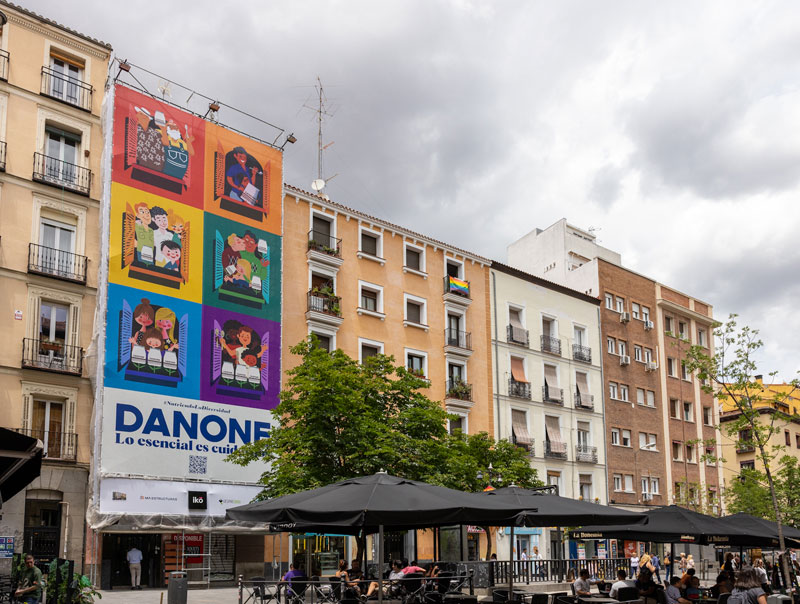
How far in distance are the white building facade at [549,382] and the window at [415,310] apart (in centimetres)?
473

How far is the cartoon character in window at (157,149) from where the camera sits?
32.1 m

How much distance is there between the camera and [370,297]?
39.9m

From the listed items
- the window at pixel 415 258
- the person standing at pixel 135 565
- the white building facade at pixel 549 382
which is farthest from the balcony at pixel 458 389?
the person standing at pixel 135 565

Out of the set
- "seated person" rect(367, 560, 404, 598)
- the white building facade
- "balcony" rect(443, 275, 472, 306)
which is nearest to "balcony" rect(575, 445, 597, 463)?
the white building facade

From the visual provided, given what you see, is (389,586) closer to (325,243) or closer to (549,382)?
(325,243)

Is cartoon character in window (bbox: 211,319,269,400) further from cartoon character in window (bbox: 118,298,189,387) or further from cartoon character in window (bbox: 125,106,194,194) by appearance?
cartoon character in window (bbox: 125,106,194,194)

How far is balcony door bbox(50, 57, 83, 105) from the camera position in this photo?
31312mm

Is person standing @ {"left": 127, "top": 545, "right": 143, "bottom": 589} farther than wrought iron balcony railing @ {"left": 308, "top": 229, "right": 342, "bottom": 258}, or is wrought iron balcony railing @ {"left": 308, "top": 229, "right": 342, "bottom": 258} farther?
wrought iron balcony railing @ {"left": 308, "top": 229, "right": 342, "bottom": 258}

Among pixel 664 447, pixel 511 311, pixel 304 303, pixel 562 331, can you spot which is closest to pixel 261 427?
pixel 304 303

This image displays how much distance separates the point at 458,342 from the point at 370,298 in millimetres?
5513

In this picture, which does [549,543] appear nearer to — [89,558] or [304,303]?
[304,303]

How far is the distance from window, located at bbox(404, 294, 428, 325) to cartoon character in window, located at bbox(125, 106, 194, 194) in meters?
12.7

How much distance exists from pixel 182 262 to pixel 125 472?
8049 millimetres

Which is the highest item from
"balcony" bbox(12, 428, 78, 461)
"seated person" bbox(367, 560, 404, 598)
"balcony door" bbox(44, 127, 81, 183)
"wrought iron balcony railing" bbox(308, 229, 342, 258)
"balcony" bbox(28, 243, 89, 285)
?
"balcony door" bbox(44, 127, 81, 183)
